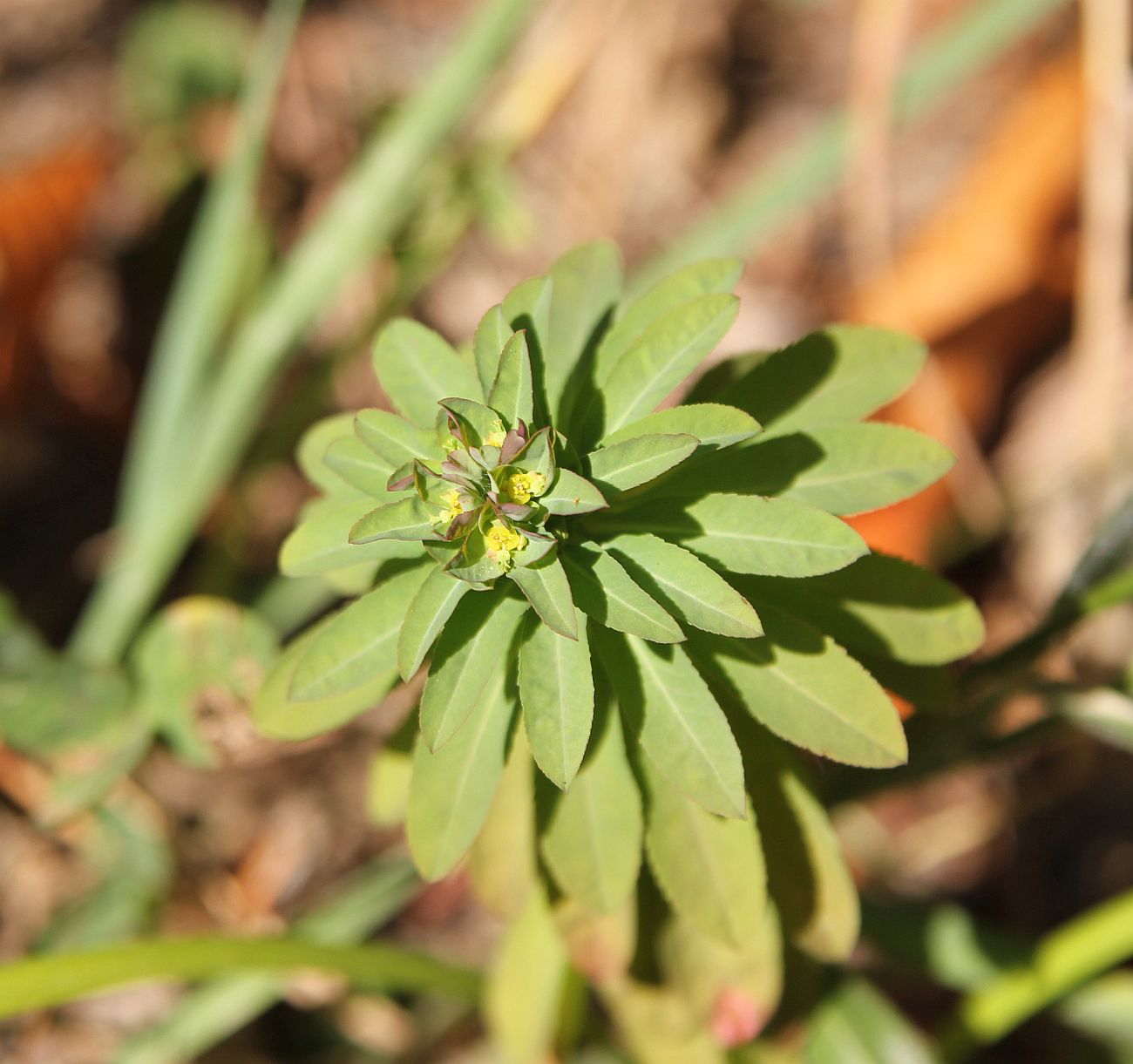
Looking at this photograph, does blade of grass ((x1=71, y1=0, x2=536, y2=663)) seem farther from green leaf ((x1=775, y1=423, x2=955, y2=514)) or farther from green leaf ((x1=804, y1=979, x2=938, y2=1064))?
green leaf ((x1=804, y1=979, x2=938, y2=1064))

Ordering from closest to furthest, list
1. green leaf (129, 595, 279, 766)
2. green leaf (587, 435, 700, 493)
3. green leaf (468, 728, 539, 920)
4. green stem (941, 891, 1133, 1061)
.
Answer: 1. green leaf (587, 435, 700, 493)
2. green leaf (468, 728, 539, 920)
3. green stem (941, 891, 1133, 1061)
4. green leaf (129, 595, 279, 766)

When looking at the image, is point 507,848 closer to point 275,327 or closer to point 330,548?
point 330,548

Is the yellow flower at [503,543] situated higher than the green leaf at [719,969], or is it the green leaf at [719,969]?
the yellow flower at [503,543]

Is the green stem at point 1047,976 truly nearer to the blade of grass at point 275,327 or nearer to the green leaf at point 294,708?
the green leaf at point 294,708

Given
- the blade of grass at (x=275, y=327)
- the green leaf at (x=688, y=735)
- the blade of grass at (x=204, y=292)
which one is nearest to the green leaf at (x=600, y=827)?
the green leaf at (x=688, y=735)

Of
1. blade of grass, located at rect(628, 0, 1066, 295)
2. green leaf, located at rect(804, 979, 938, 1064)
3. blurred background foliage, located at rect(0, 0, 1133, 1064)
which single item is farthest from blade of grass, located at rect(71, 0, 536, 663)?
green leaf, located at rect(804, 979, 938, 1064)

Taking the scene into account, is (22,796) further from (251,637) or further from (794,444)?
(794,444)
